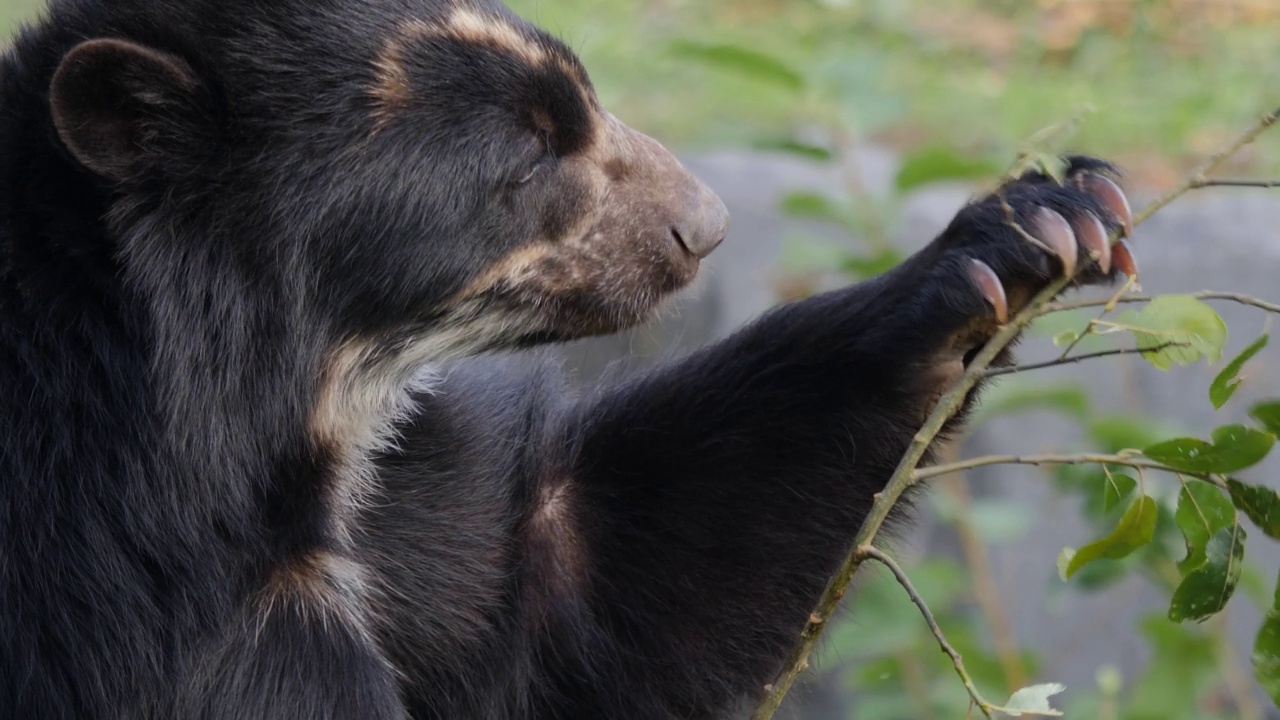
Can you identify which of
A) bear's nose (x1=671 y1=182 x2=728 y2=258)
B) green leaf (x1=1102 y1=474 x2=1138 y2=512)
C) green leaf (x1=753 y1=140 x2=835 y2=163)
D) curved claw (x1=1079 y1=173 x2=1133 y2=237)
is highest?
curved claw (x1=1079 y1=173 x2=1133 y2=237)

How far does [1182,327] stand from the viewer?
2.31m

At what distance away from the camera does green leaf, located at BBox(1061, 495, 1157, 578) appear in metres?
2.41

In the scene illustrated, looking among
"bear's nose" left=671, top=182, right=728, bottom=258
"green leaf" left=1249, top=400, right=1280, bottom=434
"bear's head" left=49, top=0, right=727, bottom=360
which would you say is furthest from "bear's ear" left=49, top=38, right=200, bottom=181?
"green leaf" left=1249, top=400, right=1280, bottom=434

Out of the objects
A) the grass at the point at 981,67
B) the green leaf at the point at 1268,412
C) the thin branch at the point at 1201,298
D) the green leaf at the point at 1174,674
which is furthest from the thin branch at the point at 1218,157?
the grass at the point at 981,67

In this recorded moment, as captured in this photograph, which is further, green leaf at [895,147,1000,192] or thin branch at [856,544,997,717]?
green leaf at [895,147,1000,192]

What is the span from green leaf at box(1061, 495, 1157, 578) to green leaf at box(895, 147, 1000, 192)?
2080 millimetres

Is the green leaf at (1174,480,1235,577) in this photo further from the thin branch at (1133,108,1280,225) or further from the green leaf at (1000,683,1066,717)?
the thin branch at (1133,108,1280,225)

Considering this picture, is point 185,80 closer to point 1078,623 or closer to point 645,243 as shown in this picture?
point 645,243

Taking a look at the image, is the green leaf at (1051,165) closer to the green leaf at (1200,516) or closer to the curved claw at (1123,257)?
the curved claw at (1123,257)

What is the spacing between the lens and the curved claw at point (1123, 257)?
2840 mm

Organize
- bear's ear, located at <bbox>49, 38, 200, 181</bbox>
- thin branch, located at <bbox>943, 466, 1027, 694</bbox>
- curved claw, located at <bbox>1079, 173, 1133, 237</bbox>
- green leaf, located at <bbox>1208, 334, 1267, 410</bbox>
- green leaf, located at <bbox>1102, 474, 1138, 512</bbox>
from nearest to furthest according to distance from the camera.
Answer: green leaf, located at <bbox>1208, 334, 1267, 410</bbox>, green leaf, located at <bbox>1102, 474, 1138, 512</bbox>, bear's ear, located at <bbox>49, 38, 200, 181</bbox>, curved claw, located at <bbox>1079, 173, 1133, 237</bbox>, thin branch, located at <bbox>943, 466, 1027, 694</bbox>

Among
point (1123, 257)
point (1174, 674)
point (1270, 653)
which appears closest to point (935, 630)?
point (1270, 653)

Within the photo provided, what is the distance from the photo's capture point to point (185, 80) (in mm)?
2758

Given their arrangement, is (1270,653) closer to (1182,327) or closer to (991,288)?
(1182,327)
